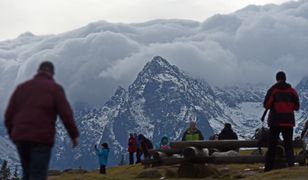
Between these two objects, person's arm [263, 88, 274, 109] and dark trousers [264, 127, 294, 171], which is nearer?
person's arm [263, 88, 274, 109]

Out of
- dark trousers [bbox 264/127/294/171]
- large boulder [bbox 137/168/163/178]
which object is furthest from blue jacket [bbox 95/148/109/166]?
dark trousers [bbox 264/127/294/171]

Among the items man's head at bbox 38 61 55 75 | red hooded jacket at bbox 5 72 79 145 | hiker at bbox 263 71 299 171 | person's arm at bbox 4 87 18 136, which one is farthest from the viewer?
hiker at bbox 263 71 299 171

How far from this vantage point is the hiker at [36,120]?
40.6 ft

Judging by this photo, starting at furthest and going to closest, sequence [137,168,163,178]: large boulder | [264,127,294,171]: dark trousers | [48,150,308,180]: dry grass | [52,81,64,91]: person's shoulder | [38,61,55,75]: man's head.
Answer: [137,168,163,178]: large boulder, [264,127,294,171]: dark trousers, [48,150,308,180]: dry grass, [38,61,55,75]: man's head, [52,81,64,91]: person's shoulder

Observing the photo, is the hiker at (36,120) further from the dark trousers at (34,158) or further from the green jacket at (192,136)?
the green jacket at (192,136)

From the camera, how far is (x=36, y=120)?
41.1ft

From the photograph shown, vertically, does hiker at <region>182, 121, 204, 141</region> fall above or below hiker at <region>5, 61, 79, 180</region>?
above

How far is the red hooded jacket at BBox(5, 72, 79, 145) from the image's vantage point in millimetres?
12461

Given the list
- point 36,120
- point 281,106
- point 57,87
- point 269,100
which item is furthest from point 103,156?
point 36,120

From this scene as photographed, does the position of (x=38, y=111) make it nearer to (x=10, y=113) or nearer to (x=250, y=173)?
(x=10, y=113)

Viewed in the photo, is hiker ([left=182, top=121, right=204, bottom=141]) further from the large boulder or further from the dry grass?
the large boulder

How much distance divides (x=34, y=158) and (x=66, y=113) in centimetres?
84

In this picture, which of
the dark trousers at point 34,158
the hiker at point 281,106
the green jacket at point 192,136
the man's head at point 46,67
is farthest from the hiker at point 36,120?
the green jacket at point 192,136

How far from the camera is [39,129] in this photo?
1245cm
